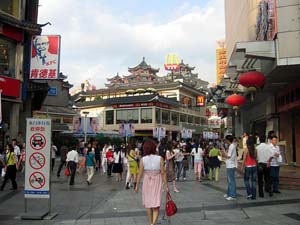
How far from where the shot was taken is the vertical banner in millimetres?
8938

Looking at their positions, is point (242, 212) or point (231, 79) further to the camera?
point (231, 79)

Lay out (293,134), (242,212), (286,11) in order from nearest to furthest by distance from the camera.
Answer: (242,212) → (286,11) → (293,134)

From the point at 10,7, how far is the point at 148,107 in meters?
36.7

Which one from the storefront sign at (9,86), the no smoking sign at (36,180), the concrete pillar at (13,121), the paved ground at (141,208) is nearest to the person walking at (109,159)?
the concrete pillar at (13,121)

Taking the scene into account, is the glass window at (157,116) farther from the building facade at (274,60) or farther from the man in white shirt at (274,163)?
the man in white shirt at (274,163)

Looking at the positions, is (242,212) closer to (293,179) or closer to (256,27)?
(293,179)

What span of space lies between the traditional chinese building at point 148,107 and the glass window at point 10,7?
1283 inches

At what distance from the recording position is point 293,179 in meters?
12.5

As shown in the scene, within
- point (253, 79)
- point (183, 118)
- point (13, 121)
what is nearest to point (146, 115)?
point (183, 118)

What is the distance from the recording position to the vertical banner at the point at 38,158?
29.3 ft

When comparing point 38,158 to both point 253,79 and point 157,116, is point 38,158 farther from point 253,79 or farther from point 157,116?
point 157,116

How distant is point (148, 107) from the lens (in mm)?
56469

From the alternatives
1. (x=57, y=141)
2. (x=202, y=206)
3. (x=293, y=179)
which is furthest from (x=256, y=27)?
(x=57, y=141)

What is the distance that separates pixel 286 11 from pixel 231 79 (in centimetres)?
814
